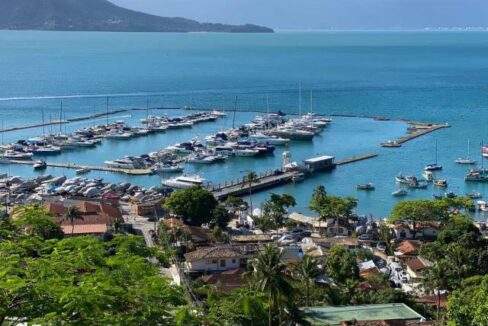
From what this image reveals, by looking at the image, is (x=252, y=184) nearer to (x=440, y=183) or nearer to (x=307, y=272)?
(x=440, y=183)

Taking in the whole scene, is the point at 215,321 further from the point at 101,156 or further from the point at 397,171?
the point at 101,156

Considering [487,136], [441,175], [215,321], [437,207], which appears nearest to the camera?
[215,321]

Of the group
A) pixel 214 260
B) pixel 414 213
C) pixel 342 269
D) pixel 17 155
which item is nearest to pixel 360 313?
pixel 342 269

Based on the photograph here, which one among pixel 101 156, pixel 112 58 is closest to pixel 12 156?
pixel 101 156

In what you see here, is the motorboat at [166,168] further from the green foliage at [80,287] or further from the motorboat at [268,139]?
the green foliage at [80,287]

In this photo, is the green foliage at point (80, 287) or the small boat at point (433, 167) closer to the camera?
the green foliage at point (80, 287)

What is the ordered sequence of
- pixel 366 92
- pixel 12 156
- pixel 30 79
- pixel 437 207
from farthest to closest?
pixel 30 79 < pixel 366 92 < pixel 12 156 < pixel 437 207

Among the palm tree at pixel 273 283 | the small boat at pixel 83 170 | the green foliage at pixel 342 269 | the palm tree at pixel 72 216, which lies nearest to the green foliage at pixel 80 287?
the palm tree at pixel 273 283
